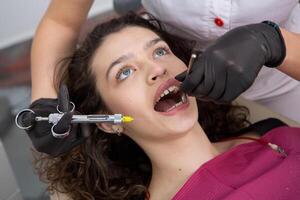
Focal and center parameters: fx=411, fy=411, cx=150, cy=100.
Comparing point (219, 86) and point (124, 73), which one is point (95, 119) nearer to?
point (124, 73)

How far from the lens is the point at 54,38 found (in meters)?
1.40

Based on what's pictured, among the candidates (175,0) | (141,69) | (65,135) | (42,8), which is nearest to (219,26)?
(175,0)

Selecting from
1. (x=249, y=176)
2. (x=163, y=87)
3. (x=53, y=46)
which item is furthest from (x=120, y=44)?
(x=249, y=176)

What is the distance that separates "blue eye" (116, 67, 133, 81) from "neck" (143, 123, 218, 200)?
0.22 m

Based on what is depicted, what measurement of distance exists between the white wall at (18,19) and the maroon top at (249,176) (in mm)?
990

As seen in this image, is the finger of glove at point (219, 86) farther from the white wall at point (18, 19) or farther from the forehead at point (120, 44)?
the white wall at point (18, 19)

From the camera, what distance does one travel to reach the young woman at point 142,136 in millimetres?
1162

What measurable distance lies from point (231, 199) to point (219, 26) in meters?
0.56

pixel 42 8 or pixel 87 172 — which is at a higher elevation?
pixel 42 8

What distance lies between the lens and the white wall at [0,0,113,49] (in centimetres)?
170

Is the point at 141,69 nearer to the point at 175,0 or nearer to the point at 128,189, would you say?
the point at 175,0

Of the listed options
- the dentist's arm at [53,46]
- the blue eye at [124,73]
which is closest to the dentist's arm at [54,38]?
the dentist's arm at [53,46]

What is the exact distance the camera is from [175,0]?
53.0 inches

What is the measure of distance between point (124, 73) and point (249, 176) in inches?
18.7
